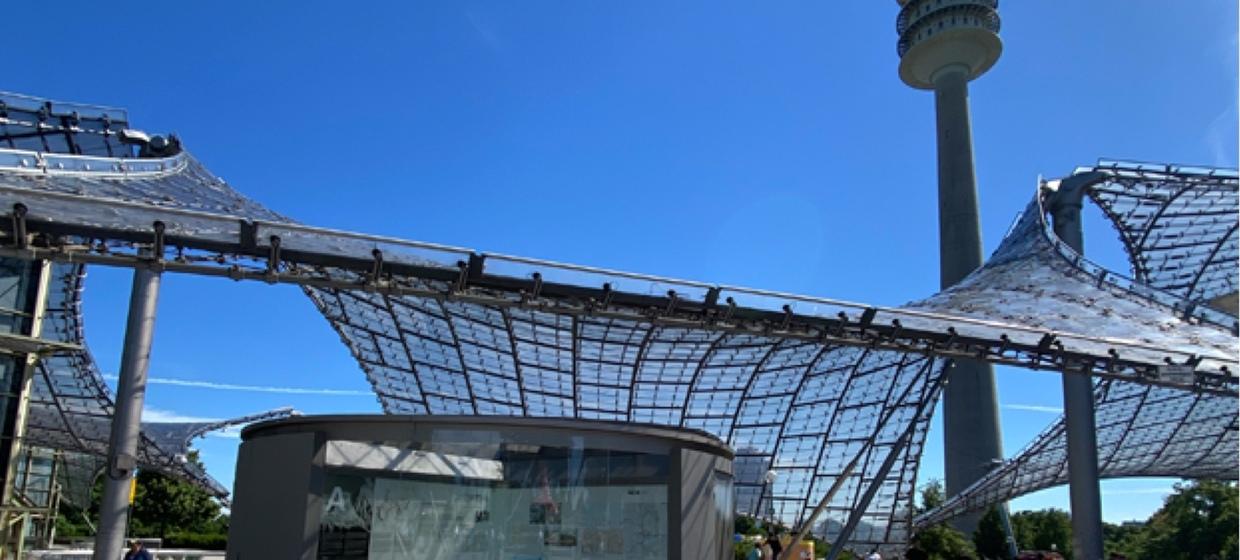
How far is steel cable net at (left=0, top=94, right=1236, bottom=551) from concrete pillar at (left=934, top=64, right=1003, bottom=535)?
39.5 meters

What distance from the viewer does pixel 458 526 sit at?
1238 cm

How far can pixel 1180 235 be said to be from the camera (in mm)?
44688

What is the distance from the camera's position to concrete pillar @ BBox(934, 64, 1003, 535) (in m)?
92.9

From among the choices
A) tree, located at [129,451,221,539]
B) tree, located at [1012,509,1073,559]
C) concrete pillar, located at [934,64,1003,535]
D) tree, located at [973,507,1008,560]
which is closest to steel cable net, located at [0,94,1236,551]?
tree, located at [973,507,1008,560]

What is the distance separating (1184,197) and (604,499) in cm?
3819

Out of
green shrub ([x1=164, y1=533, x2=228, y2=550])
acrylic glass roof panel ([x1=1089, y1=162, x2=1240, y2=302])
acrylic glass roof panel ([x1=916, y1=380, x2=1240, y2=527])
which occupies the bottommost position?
green shrub ([x1=164, y1=533, x2=228, y2=550])

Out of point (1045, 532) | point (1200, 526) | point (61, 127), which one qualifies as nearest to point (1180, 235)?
point (1200, 526)

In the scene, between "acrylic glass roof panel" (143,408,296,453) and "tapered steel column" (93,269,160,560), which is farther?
"acrylic glass roof panel" (143,408,296,453)

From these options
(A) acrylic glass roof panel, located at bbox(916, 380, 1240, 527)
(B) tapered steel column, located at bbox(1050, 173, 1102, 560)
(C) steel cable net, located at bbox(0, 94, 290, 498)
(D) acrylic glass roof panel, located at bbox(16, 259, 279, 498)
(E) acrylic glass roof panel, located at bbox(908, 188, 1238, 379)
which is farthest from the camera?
(A) acrylic glass roof panel, located at bbox(916, 380, 1240, 527)

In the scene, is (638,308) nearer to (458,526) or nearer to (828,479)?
(458,526)

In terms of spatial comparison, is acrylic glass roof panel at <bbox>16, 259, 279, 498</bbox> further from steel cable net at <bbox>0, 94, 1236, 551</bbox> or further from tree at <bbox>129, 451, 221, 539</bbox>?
tree at <bbox>129, 451, 221, 539</bbox>

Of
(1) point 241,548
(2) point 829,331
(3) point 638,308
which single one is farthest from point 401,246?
(2) point 829,331

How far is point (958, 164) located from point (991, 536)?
47506 mm

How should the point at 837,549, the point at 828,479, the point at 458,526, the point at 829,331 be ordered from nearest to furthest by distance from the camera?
the point at 458,526 → the point at 829,331 → the point at 837,549 → the point at 828,479
